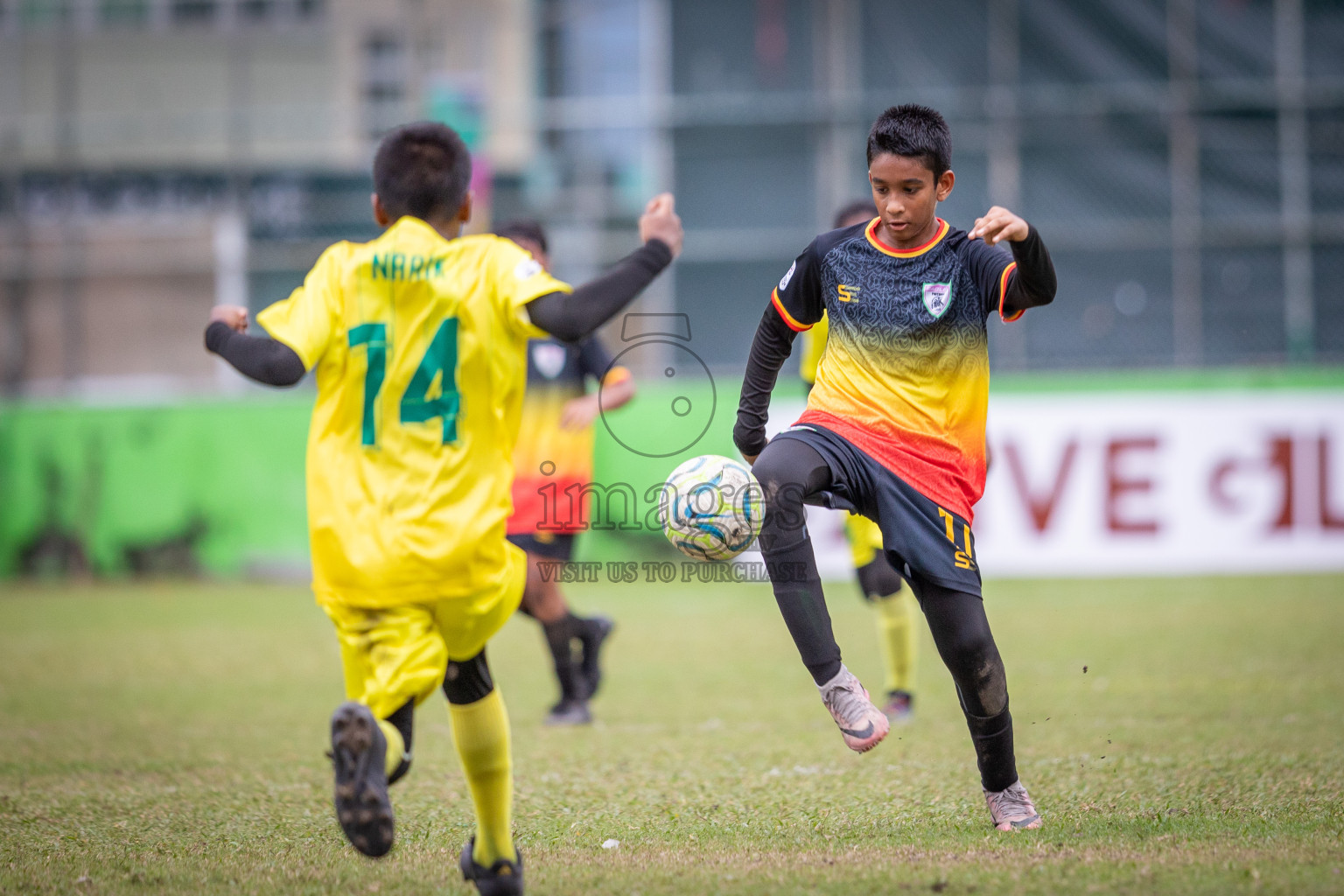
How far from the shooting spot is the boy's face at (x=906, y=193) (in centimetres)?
396

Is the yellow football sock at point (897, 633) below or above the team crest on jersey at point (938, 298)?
below

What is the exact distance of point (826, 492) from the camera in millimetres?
3986

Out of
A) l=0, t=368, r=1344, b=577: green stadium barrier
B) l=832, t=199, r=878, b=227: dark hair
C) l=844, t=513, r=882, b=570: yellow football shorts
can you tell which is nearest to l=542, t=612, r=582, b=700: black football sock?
l=844, t=513, r=882, b=570: yellow football shorts

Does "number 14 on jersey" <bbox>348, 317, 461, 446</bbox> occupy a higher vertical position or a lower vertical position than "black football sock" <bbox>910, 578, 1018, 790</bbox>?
higher

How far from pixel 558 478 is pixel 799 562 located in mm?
3194

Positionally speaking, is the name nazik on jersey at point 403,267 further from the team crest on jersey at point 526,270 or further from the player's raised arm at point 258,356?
the player's raised arm at point 258,356

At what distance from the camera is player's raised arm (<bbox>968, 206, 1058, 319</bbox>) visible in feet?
11.8

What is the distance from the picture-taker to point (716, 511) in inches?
149

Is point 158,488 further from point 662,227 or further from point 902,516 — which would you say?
point 662,227

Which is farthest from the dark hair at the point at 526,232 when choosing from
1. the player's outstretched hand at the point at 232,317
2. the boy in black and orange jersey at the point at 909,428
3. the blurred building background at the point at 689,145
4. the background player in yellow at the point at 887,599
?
the blurred building background at the point at 689,145

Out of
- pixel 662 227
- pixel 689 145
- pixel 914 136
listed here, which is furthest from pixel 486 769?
pixel 689 145

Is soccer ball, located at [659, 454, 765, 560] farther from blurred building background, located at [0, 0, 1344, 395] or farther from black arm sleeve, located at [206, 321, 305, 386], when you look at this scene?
blurred building background, located at [0, 0, 1344, 395]

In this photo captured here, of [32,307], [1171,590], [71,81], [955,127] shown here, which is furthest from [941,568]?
[71,81]

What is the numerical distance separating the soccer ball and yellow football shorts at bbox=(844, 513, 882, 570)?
2426mm
